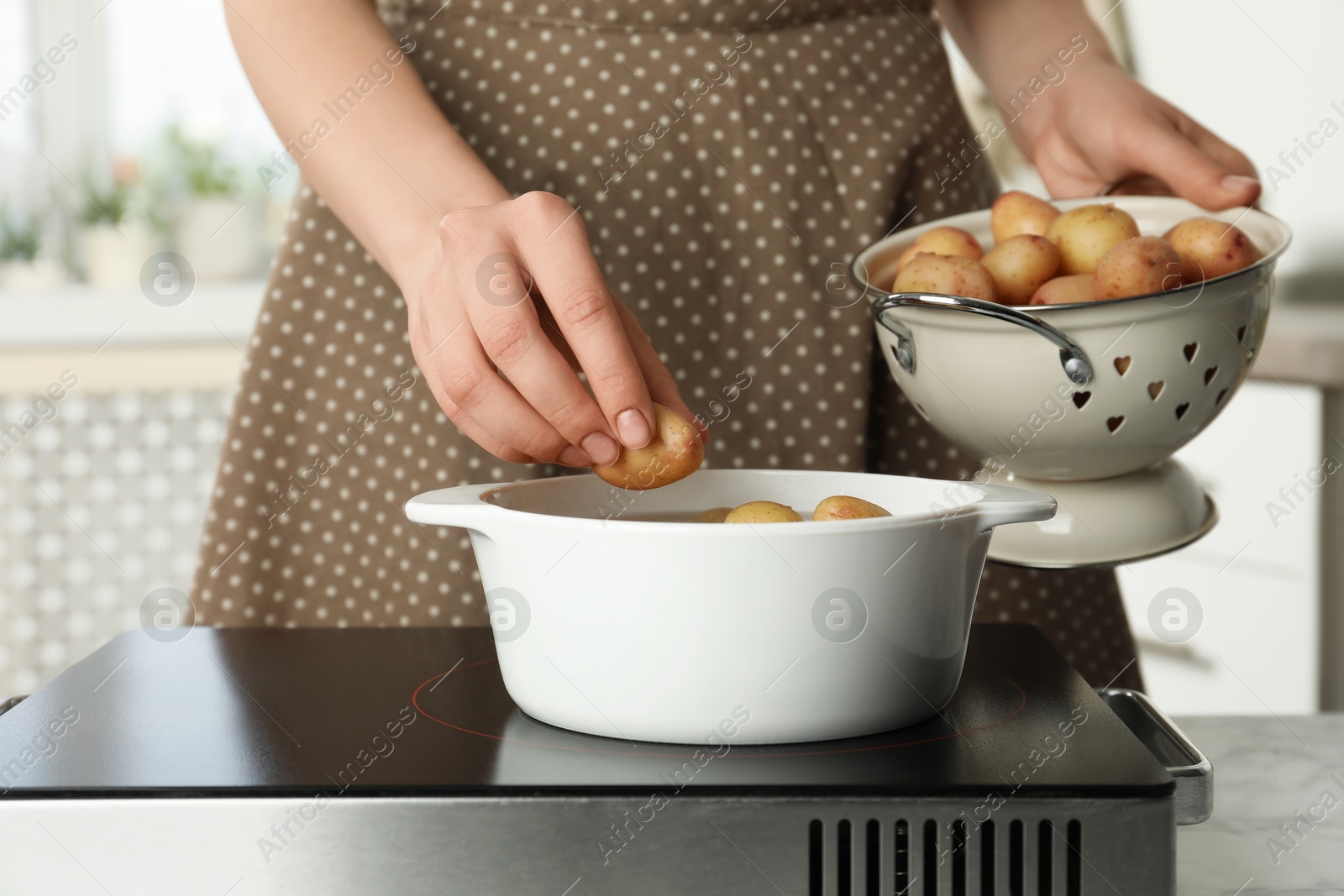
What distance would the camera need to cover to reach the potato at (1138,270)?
0.54 m

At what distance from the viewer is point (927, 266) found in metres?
0.58

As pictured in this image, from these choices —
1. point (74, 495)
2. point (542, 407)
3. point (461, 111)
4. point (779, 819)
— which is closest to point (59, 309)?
point (74, 495)

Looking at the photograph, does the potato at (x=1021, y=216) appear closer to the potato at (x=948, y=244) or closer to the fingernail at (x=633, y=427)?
the potato at (x=948, y=244)

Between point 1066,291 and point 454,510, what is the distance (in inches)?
12.1

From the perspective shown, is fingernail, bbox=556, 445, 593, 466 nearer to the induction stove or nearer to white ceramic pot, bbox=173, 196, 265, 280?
the induction stove

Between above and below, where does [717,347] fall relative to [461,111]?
below

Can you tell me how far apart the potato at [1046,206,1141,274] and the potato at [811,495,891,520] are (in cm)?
19

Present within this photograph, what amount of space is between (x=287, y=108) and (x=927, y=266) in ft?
1.25

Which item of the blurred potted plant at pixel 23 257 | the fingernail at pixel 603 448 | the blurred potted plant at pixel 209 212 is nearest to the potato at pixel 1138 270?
the fingernail at pixel 603 448

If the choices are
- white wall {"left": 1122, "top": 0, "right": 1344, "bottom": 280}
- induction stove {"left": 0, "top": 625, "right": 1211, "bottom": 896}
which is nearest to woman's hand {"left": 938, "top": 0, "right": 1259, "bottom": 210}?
induction stove {"left": 0, "top": 625, "right": 1211, "bottom": 896}

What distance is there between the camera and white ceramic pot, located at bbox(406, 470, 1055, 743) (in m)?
0.43

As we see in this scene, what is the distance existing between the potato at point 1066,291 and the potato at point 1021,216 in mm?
61

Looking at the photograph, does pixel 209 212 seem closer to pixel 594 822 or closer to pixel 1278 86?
pixel 1278 86

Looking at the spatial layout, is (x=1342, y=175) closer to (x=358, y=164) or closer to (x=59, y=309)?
(x=358, y=164)
